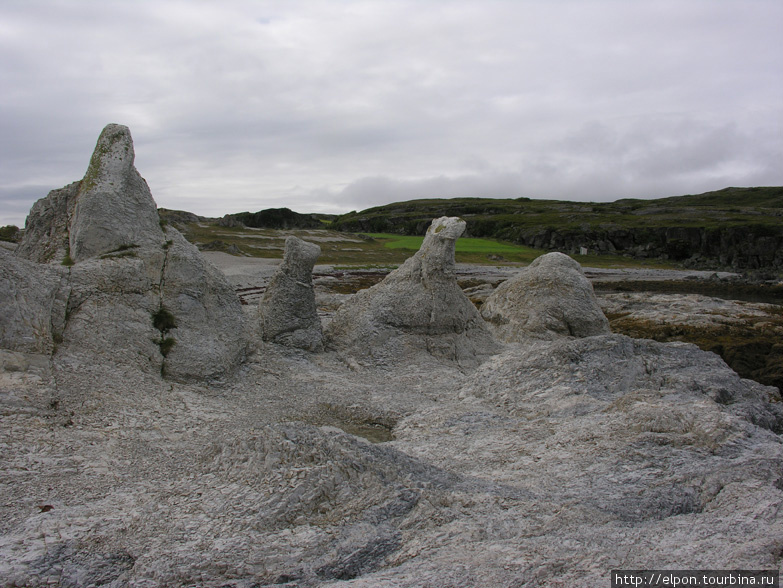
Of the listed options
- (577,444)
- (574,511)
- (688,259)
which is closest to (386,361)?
(577,444)

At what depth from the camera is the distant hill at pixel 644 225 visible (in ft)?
291

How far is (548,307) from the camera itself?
22.3 m

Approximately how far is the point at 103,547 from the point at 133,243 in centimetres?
1087

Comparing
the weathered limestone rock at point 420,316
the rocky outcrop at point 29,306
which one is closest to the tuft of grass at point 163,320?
the rocky outcrop at point 29,306

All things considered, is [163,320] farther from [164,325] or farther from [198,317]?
[198,317]

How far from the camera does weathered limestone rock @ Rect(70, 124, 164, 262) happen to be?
16.0m

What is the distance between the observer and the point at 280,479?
8945 mm

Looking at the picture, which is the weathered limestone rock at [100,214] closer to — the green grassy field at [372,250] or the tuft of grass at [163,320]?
the tuft of grass at [163,320]

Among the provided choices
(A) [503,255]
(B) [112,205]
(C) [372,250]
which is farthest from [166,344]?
(A) [503,255]

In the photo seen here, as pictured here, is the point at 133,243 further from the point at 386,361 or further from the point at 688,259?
the point at 688,259

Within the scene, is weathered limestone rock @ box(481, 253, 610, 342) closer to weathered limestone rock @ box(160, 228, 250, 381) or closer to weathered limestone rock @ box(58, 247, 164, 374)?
weathered limestone rock @ box(160, 228, 250, 381)

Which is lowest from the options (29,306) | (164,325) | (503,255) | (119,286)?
(164,325)

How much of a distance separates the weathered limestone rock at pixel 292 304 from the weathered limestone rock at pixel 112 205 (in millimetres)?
3783

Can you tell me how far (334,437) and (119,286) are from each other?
8.77 m
